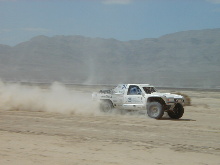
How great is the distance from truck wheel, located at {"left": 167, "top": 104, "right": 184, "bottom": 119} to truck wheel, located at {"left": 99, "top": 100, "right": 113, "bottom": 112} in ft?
8.81

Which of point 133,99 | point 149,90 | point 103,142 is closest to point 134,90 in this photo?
point 133,99

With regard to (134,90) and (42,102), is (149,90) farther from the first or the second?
(42,102)

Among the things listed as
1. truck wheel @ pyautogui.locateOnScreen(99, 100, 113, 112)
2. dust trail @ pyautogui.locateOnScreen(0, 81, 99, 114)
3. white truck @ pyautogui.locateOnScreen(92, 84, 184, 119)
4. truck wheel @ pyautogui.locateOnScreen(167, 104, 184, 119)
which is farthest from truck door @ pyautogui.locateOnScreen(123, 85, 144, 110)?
dust trail @ pyautogui.locateOnScreen(0, 81, 99, 114)

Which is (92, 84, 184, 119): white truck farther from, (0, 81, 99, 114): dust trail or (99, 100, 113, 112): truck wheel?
(0, 81, 99, 114): dust trail

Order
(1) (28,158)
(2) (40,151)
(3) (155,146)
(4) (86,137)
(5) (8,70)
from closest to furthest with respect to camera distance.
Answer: (1) (28,158) → (2) (40,151) → (3) (155,146) → (4) (86,137) → (5) (8,70)

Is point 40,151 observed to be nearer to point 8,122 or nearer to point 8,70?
point 8,122

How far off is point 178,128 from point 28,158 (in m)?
6.65

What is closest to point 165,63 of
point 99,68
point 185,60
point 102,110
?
point 185,60

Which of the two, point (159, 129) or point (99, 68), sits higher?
point (99, 68)

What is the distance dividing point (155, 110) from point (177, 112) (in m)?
1.11

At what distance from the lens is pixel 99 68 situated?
615 ft

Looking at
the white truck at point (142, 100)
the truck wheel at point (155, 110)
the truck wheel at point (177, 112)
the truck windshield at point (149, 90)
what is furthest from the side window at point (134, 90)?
the truck wheel at point (177, 112)

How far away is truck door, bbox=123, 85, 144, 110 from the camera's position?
1745cm

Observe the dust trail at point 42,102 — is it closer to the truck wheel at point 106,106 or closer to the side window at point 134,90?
the truck wheel at point 106,106
